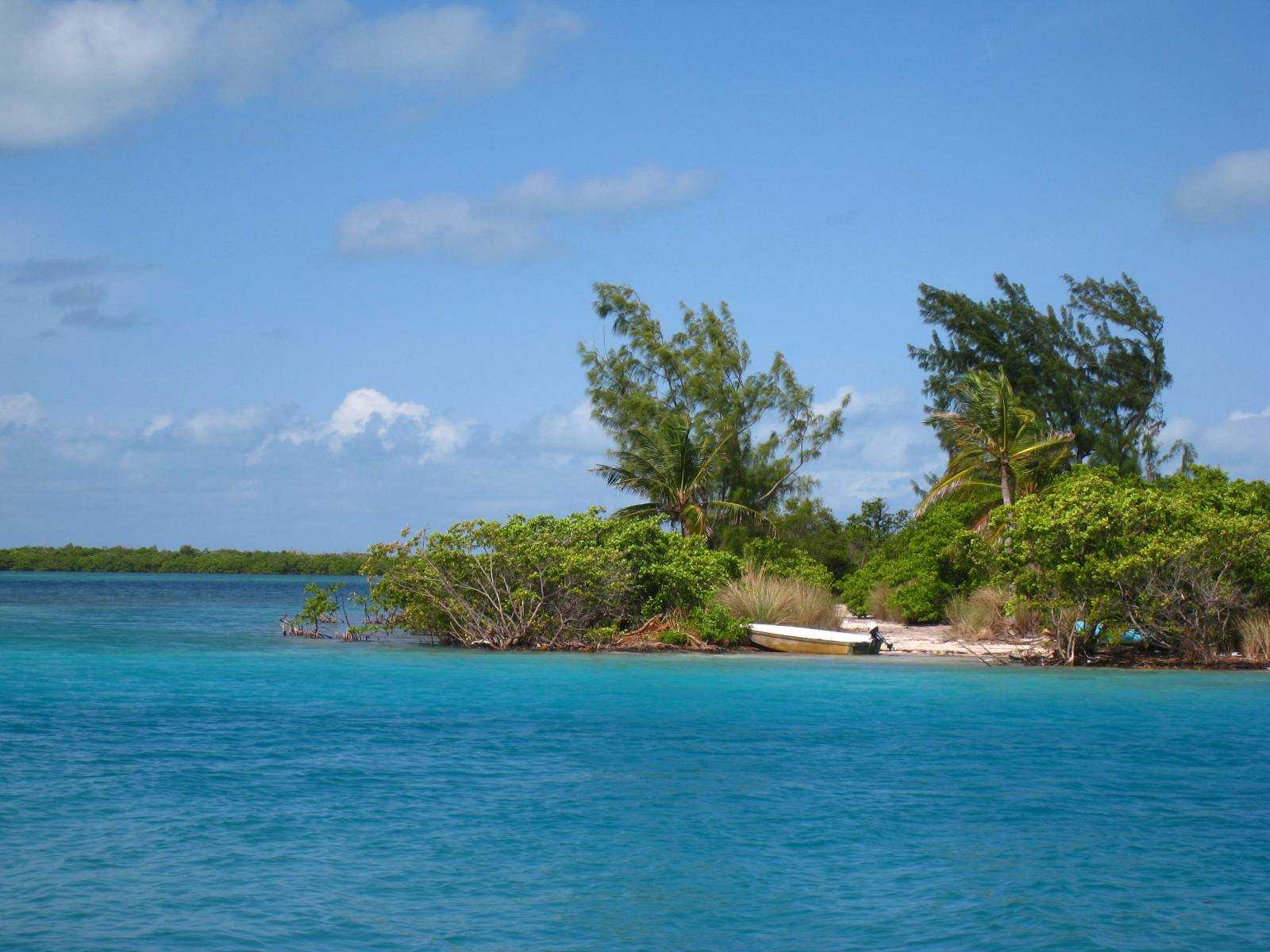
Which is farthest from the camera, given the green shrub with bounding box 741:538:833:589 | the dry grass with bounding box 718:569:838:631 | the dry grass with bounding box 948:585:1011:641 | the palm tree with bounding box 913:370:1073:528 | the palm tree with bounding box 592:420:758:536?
the palm tree with bounding box 592:420:758:536

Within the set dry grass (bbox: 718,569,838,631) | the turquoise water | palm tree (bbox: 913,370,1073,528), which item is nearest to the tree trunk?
palm tree (bbox: 913,370,1073,528)

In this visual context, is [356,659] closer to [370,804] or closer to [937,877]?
[370,804]

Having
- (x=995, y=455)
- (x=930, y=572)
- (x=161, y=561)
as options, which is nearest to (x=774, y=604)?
(x=930, y=572)

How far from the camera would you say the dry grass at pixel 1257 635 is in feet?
76.6

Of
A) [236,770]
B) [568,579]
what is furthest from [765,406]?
[236,770]

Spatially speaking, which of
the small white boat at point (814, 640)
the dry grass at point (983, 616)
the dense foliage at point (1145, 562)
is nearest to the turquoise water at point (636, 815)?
the dense foliage at point (1145, 562)

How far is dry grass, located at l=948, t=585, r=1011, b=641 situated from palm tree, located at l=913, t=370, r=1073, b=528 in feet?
12.8

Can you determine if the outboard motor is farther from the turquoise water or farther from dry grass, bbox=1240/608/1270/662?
dry grass, bbox=1240/608/1270/662

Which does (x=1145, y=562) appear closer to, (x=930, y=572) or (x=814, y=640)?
(x=814, y=640)

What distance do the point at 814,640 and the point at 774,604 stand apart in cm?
208

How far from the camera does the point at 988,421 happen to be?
110ft

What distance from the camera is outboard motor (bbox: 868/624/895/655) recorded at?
26.5 m

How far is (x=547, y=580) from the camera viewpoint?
27.2 meters

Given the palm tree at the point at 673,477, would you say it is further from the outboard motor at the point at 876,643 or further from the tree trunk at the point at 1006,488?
the outboard motor at the point at 876,643
